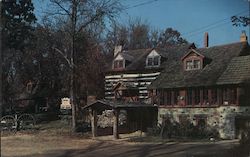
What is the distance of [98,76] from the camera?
56.2m

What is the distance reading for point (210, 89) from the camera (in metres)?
38.2

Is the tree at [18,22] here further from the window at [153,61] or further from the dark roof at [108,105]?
the window at [153,61]

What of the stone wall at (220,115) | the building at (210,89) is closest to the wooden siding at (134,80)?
the building at (210,89)

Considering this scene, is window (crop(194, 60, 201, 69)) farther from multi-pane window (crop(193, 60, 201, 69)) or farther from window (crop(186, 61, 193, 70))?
window (crop(186, 61, 193, 70))

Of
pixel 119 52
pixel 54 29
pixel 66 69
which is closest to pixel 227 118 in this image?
pixel 54 29

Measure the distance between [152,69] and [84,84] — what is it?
947 cm

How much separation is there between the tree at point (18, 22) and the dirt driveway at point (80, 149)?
29.1 feet

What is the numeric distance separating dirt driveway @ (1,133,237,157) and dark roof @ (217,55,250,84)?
8242mm

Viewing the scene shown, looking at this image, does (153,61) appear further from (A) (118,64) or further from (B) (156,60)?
(A) (118,64)

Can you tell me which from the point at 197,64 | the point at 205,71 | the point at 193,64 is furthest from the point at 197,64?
the point at 205,71

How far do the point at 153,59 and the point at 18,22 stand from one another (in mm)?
14467

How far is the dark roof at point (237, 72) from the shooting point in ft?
117

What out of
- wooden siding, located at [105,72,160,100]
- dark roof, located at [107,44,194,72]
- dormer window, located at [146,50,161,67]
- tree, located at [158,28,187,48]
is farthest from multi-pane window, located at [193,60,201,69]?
tree, located at [158,28,187,48]

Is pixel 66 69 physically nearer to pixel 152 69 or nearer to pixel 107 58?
pixel 107 58
